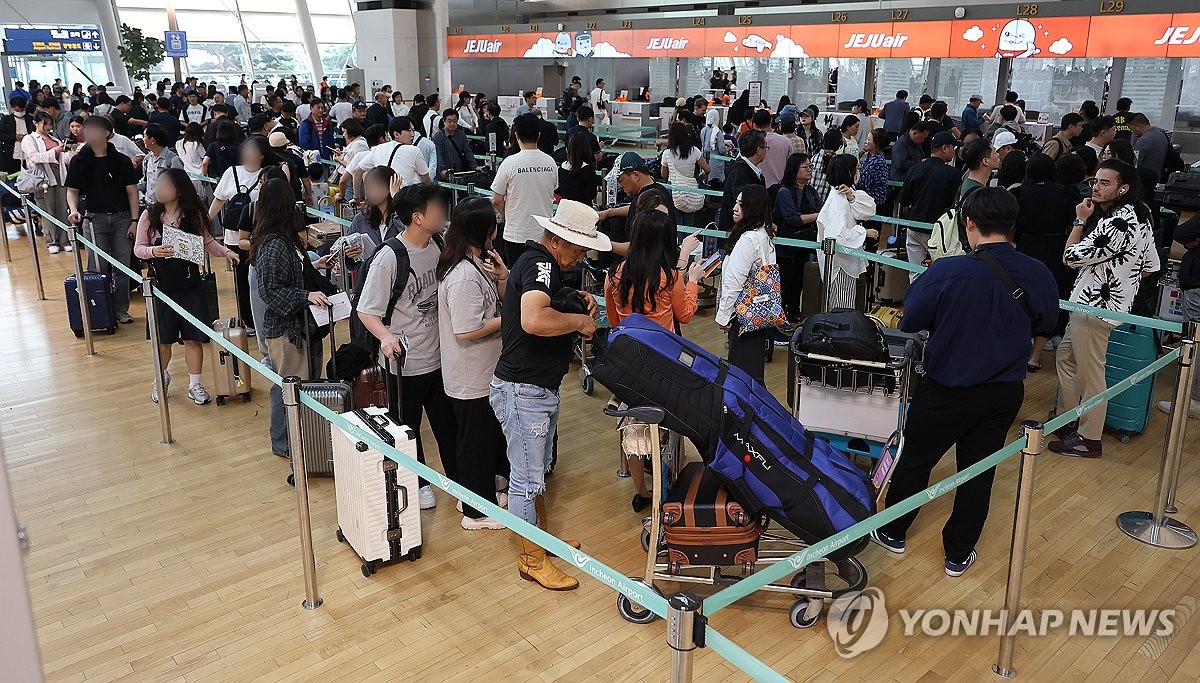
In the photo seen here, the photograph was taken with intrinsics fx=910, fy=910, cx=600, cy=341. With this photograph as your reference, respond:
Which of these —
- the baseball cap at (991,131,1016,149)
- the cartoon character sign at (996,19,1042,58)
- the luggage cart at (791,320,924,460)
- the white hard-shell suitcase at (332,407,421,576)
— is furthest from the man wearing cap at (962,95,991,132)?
the white hard-shell suitcase at (332,407,421,576)

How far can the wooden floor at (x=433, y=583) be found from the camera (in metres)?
3.51

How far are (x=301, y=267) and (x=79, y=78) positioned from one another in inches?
1038

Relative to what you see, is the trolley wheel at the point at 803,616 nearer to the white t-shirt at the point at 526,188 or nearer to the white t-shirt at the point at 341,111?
the white t-shirt at the point at 526,188

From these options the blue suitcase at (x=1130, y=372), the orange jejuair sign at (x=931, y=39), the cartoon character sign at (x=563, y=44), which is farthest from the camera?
the cartoon character sign at (x=563, y=44)

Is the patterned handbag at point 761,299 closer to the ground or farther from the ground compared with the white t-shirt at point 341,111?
closer to the ground

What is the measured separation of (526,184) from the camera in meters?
6.43

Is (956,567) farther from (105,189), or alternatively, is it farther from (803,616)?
(105,189)

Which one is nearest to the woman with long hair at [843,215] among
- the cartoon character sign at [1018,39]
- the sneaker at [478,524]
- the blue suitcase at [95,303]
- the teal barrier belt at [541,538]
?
the sneaker at [478,524]

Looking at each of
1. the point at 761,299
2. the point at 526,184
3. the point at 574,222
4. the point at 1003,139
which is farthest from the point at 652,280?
the point at 1003,139

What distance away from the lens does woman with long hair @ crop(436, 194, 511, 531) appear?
4.01 m

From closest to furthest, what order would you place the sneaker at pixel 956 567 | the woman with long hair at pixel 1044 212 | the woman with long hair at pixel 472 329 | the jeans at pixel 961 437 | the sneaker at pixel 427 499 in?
the jeans at pixel 961 437 → the woman with long hair at pixel 472 329 → the sneaker at pixel 956 567 → the sneaker at pixel 427 499 → the woman with long hair at pixel 1044 212

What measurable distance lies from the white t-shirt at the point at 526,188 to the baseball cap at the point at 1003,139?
5.27 meters

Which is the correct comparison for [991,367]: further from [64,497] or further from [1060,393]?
[64,497]

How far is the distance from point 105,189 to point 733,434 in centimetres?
620
